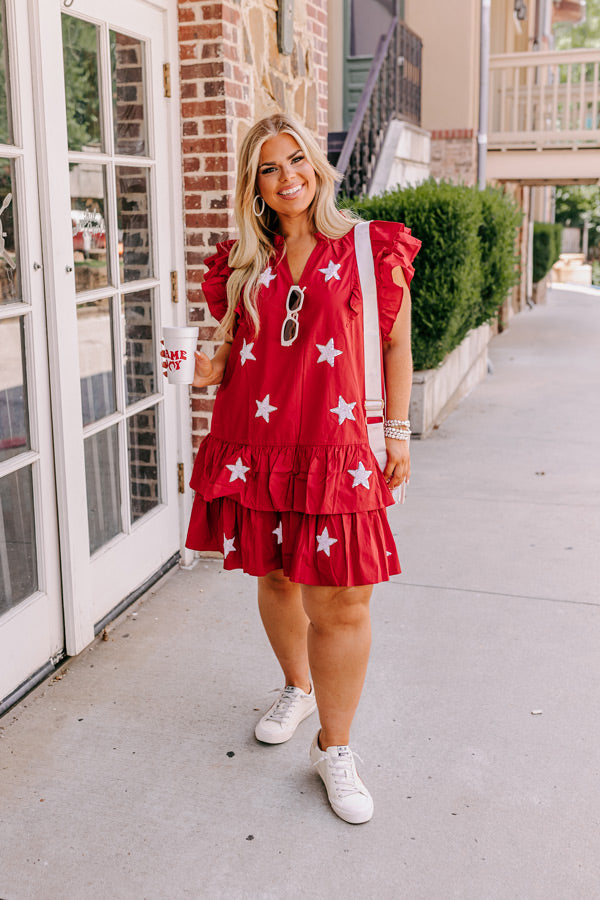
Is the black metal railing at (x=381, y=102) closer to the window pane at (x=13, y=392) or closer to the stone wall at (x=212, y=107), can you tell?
the stone wall at (x=212, y=107)

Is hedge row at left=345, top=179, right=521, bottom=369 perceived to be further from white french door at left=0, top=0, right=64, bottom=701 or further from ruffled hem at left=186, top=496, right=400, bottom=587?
ruffled hem at left=186, top=496, right=400, bottom=587

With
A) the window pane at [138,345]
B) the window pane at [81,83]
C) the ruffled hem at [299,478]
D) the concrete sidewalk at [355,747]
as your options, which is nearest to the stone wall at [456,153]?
the concrete sidewalk at [355,747]

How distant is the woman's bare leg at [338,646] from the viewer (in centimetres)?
251

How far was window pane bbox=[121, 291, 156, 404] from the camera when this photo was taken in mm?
3818

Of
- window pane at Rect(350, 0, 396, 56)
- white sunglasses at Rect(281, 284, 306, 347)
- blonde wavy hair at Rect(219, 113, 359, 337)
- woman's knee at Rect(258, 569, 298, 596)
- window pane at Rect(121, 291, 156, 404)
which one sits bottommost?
woman's knee at Rect(258, 569, 298, 596)

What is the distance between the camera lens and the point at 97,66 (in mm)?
3461

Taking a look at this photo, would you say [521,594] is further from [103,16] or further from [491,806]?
[103,16]

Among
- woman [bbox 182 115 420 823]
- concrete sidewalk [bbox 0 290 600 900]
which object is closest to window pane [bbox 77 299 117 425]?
concrete sidewalk [bbox 0 290 600 900]

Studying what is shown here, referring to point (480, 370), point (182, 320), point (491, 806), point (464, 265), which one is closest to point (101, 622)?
point (182, 320)

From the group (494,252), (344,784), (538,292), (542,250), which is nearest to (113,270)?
(344,784)

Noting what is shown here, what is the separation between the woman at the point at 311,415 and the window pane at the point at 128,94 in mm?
1334

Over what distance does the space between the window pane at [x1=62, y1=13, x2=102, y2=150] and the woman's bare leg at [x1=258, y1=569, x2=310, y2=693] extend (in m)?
1.76

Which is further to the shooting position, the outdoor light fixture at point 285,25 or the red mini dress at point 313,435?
the outdoor light fixture at point 285,25

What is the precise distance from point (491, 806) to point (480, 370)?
282 inches
